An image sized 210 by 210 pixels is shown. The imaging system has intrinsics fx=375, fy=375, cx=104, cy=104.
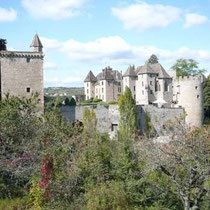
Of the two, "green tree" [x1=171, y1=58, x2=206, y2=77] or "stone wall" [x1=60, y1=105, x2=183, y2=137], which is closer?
"stone wall" [x1=60, y1=105, x2=183, y2=137]

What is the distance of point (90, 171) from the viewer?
61.6 feet

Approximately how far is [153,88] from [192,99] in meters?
11.8

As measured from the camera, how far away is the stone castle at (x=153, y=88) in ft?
141

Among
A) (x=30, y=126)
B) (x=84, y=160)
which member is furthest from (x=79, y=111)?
(x=84, y=160)

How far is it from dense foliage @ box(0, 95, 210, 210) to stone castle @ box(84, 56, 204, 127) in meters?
21.5

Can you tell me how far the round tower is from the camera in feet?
140

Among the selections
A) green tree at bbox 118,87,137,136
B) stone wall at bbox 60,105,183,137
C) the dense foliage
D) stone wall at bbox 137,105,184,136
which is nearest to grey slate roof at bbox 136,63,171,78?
stone wall at bbox 137,105,184,136

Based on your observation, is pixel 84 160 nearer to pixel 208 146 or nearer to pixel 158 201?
pixel 158 201

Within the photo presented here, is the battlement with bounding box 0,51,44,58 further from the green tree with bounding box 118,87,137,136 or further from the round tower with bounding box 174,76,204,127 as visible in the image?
the round tower with bounding box 174,76,204,127

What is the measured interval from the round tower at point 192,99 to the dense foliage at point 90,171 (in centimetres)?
2283

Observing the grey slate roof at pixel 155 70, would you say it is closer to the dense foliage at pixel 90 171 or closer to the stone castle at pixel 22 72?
the stone castle at pixel 22 72

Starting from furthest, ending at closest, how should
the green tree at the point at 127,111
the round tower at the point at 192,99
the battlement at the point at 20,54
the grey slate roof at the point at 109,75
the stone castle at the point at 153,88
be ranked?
the grey slate roof at the point at 109,75 → the stone castle at the point at 153,88 → the round tower at the point at 192,99 → the green tree at the point at 127,111 → the battlement at the point at 20,54

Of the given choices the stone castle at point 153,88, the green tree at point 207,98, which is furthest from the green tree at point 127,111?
the green tree at point 207,98

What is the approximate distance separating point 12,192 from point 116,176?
5411 mm
